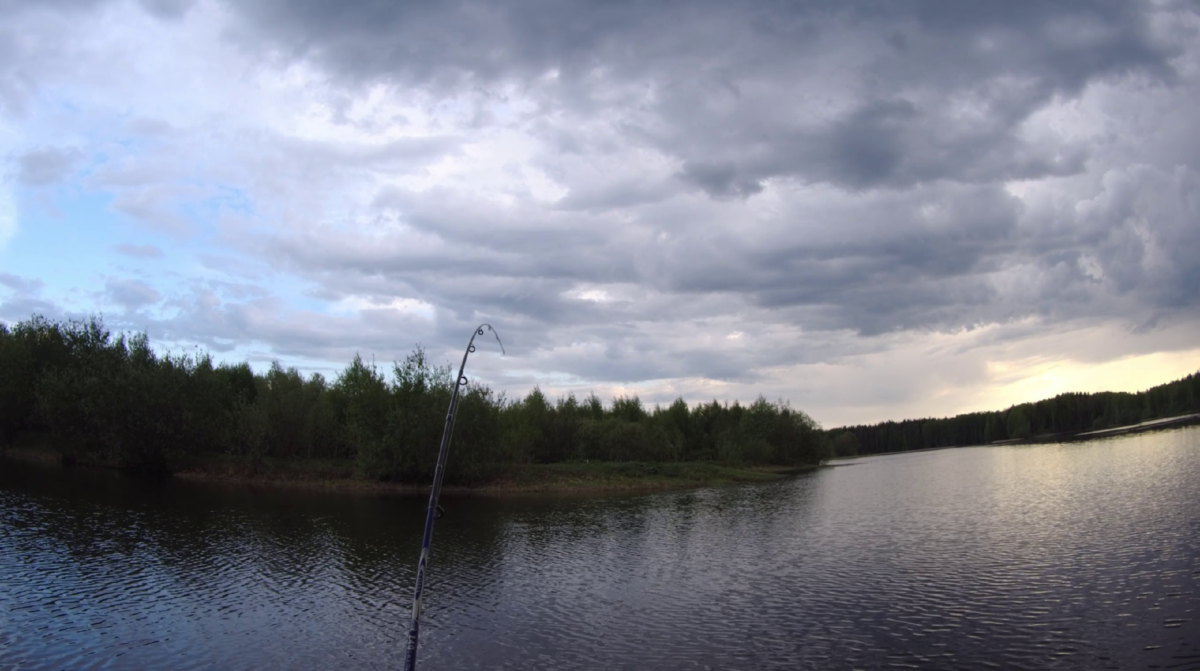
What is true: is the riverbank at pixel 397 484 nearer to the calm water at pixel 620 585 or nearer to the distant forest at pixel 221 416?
the distant forest at pixel 221 416

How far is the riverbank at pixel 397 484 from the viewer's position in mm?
83000

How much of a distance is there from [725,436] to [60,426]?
10911cm

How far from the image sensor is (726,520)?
55844mm

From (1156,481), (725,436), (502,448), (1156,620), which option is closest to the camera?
(1156,620)

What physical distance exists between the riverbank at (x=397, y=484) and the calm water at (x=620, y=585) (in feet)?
73.7

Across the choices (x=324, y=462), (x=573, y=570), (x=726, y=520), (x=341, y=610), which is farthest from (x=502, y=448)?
(x=341, y=610)

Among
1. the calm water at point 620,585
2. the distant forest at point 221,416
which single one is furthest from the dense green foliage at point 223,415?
the calm water at point 620,585

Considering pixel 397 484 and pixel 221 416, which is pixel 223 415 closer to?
pixel 221 416

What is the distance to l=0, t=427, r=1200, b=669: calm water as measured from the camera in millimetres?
23000

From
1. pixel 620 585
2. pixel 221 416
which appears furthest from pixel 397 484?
pixel 620 585

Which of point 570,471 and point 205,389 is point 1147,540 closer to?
point 570,471

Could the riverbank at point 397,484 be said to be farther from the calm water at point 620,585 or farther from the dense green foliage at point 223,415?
the calm water at point 620,585

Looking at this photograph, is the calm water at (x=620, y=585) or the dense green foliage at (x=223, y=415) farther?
the dense green foliage at (x=223, y=415)

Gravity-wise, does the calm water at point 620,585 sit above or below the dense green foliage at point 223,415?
below
